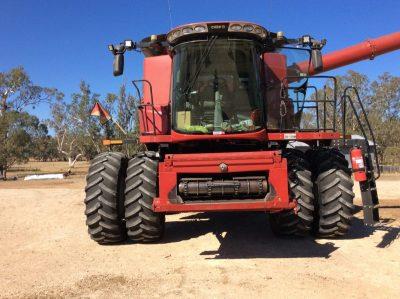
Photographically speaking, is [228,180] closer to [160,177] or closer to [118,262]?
[160,177]

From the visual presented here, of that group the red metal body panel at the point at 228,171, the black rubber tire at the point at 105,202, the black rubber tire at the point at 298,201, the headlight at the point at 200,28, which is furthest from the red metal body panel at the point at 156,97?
the black rubber tire at the point at 298,201

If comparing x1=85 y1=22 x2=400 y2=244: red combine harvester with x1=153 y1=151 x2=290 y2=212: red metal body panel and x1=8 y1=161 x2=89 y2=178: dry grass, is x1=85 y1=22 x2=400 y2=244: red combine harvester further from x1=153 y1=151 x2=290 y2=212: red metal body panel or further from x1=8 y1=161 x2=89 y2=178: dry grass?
x1=8 y1=161 x2=89 y2=178: dry grass

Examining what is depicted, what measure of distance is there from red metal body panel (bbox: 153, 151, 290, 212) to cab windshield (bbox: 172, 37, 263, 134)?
1.54ft

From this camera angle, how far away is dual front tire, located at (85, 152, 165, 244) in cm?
692

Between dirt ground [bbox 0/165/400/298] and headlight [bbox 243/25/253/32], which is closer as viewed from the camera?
dirt ground [bbox 0/165/400/298]

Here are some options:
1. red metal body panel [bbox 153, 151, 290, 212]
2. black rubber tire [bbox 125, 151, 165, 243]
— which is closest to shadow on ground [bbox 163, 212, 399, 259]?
black rubber tire [bbox 125, 151, 165, 243]

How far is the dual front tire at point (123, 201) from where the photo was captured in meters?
6.92

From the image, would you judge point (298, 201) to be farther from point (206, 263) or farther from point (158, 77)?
point (158, 77)

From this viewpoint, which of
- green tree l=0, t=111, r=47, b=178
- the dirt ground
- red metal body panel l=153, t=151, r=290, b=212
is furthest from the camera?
green tree l=0, t=111, r=47, b=178

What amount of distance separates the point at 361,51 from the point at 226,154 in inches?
232

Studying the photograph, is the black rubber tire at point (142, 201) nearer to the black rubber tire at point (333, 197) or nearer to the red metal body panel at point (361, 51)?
the black rubber tire at point (333, 197)

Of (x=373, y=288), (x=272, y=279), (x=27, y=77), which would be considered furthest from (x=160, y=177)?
(x=27, y=77)

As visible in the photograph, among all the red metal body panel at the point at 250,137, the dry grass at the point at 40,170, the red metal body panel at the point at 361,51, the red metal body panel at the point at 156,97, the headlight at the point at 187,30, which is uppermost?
the red metal body panel at the point at 361,51

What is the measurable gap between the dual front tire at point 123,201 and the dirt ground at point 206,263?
25 cm
